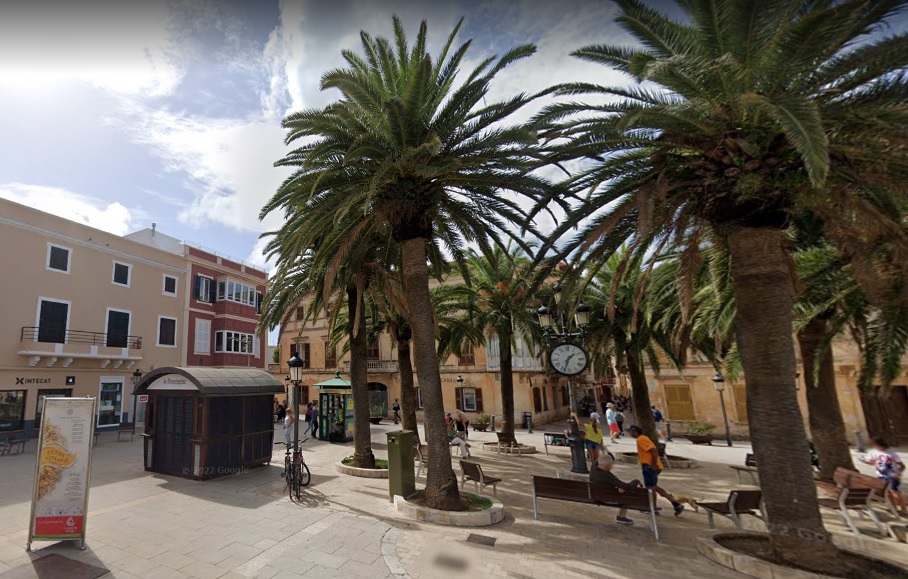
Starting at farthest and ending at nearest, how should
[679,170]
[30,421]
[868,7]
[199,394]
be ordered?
[30,421] → [199,394] → [679,170] → [868,7]

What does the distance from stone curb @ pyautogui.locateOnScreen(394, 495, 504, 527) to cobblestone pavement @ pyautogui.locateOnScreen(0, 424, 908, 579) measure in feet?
0.59

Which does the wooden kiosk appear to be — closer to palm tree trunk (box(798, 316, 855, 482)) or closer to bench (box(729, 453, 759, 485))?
bench (box(729, 453, 759, 485))

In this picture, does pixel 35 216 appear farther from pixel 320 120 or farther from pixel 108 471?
pixel 320 120

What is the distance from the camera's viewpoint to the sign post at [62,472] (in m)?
6.54

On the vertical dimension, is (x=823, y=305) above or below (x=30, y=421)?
above

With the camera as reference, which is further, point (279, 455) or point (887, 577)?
point (279, 455)

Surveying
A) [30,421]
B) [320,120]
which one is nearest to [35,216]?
[30,421]

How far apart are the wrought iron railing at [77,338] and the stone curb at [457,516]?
23.2 m

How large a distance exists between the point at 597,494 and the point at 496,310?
10486 millimetres

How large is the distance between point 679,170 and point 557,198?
254 cm

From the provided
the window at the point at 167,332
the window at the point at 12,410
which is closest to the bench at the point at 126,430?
the window at the point at 12,410

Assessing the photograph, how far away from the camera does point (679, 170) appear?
6879 millimetres

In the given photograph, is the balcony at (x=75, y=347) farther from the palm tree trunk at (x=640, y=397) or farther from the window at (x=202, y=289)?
the palm tree trunk at (x=640, y=397)

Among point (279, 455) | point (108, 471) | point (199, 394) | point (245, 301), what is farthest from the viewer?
point (245, 301)
